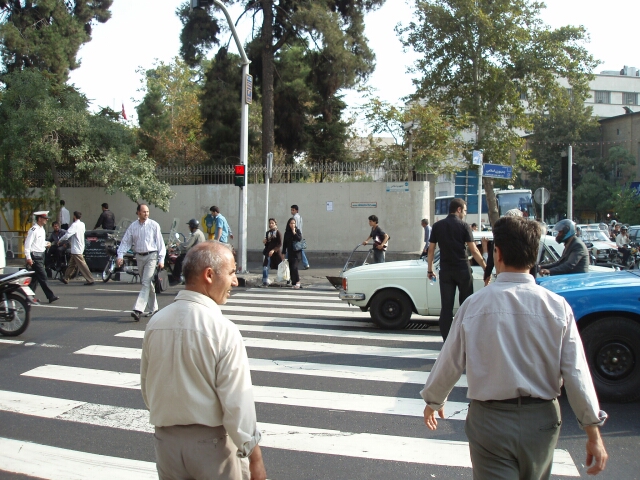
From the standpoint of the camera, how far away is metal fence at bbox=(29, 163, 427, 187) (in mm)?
20703

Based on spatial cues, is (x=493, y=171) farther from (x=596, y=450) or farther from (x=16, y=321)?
(x=596, y=450)

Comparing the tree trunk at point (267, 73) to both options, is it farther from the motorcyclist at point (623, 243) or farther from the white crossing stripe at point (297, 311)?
the motorcyclist at point (623, 243)

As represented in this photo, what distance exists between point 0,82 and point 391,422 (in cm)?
2688

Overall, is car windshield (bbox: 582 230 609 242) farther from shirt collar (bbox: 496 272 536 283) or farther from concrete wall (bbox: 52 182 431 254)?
shirt collar (bbox: 496 272 536 283)

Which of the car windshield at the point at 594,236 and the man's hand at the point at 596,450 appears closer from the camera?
the man's hand at the point at 596,450

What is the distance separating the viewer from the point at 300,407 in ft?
19.3

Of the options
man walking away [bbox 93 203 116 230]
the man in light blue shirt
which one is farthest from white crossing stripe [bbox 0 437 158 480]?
man walking away [bbox 93 203 116 230]

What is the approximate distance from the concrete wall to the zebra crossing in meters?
11.4

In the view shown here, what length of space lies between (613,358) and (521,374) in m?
3.69

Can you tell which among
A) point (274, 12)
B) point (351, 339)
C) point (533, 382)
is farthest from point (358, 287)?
point (274, 12)

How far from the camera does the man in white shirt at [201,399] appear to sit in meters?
2.63

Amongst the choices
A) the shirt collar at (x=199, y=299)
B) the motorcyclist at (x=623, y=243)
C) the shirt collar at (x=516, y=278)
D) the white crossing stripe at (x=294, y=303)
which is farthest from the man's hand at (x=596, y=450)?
the motorcyclist at (x=623, y=243)

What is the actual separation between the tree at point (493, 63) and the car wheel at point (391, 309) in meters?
18.3

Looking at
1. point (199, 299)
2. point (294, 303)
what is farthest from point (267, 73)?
point (199, 299)
